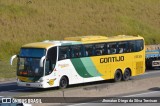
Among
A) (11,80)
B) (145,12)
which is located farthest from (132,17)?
(11,80)

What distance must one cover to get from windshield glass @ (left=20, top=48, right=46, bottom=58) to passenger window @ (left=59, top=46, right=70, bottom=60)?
117 cm

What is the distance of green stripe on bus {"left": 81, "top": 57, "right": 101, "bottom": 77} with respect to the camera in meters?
29.6

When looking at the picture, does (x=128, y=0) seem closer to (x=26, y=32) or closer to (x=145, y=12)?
(x=145, y=12)

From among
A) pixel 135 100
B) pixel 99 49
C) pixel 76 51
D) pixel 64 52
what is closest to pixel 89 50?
pixel 99 49

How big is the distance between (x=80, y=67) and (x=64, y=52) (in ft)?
4.67

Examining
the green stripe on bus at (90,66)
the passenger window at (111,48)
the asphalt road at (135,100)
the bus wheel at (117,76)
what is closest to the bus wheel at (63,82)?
the green stripe on bus at (90,66)

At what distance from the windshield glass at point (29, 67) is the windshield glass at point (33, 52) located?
0.21 meters

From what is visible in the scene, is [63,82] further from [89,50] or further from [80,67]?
[89,50]

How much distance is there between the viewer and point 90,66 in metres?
29.9

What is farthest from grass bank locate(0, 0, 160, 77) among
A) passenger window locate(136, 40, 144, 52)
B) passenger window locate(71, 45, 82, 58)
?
passenger window locate(71, 45, 82, 58)

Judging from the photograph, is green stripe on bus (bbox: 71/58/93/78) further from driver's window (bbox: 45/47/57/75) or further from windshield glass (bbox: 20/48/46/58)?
windshield glass (bbox: 20/48/46/58)

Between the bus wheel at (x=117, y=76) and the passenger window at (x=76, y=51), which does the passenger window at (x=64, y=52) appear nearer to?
the passenger window at (x=76, y=51)

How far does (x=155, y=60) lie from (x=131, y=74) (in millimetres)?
10404

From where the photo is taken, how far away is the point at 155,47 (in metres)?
44.0
